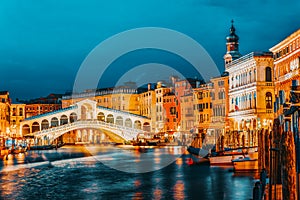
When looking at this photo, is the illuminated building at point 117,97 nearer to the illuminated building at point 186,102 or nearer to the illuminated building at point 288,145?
the illuminated building at point 186,102

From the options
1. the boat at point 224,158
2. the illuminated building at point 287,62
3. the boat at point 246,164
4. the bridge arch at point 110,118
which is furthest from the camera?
the bridge arch at point 110,118

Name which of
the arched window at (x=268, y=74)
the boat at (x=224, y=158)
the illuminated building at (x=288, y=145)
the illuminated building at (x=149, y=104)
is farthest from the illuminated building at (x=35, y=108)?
the illuminated building at (x=288, y=145)

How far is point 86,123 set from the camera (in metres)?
42.6

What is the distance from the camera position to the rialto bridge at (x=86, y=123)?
140 ft

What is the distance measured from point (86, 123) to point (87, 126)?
0.25 m

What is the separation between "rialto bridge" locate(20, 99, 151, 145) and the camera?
42719mm

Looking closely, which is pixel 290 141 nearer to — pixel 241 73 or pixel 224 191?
pixel 224 191

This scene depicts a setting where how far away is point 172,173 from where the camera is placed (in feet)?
58.4

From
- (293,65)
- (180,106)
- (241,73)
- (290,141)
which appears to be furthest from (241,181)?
(180,106)

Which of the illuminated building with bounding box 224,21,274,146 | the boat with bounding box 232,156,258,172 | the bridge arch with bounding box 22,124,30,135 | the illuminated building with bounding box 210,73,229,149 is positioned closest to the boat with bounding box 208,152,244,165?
the boat with bounding box 232,156,258,172

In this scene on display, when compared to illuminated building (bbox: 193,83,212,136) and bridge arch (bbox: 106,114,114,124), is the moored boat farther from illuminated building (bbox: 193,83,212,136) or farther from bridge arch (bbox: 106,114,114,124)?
bridge arch (bbox: 106,114,114,124)

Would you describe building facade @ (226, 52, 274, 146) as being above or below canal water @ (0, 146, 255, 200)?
above

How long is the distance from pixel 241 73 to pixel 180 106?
697 inches

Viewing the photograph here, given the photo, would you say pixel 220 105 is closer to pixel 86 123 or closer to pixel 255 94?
pixel 255 94
